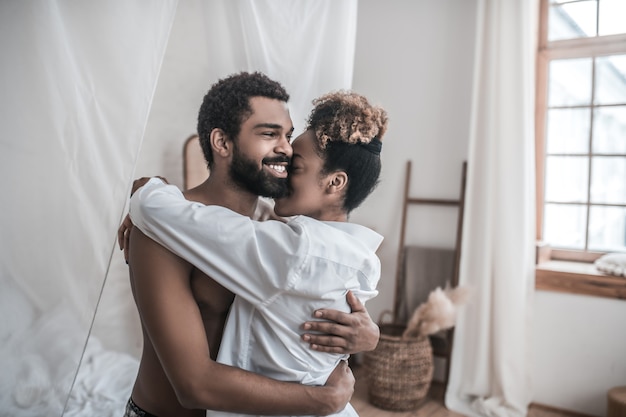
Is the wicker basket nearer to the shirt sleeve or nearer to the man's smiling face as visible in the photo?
the man's smiling face

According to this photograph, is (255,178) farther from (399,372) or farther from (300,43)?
(399,372)

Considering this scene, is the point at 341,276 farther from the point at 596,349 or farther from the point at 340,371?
the point at 596,349

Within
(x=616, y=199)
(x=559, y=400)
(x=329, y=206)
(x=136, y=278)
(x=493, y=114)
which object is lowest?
(x=559, y=400)

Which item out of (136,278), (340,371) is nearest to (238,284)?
(136,278)

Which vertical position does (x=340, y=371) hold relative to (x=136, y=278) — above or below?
below

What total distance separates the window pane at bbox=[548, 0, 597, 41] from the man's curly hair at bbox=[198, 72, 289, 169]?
2626 mm

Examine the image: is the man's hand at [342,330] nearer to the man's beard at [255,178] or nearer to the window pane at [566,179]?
the man's beard at [255,178]

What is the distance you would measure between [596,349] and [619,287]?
0.36 meters

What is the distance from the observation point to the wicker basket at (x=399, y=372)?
3.13 metres

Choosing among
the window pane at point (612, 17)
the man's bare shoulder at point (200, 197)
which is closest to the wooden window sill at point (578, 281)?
the window pane at point (612, 17)

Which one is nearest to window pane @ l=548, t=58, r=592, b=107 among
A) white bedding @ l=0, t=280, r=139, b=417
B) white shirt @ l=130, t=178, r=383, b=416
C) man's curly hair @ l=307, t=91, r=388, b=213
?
man's curly hair @ l=307, t=91, r=388, b=213

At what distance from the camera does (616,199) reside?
3.23m

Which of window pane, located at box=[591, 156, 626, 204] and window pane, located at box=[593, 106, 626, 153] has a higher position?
window pane, located at box=[593, 106, 626, 153]

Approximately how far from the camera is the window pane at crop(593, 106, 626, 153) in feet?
10.5
